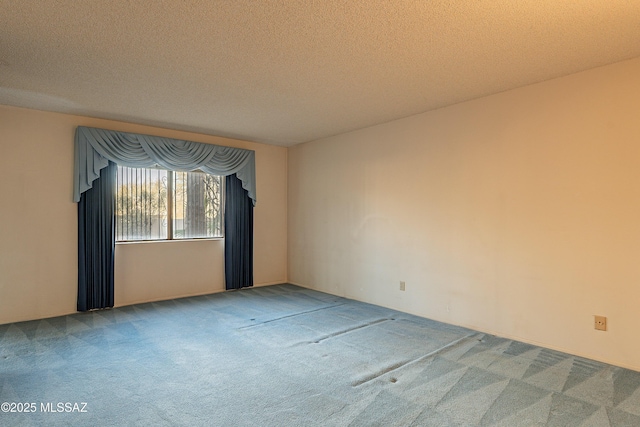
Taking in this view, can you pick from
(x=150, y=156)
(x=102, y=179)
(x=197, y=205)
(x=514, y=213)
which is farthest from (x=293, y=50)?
(x=197, y=205)

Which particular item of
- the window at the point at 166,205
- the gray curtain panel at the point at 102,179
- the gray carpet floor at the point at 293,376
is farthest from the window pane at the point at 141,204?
the gray carpet floor at the point at 293,376

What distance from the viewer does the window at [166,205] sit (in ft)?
16.2

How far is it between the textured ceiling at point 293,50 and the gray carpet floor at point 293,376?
2512 millimetres

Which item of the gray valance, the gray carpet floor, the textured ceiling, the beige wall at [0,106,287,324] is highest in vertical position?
the textured ceiling

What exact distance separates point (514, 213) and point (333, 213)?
2737mm

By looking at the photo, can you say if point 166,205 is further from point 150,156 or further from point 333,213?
point 333,213

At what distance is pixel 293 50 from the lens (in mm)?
2725

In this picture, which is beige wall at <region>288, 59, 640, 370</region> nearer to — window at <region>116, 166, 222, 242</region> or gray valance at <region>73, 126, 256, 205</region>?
gray valance at <region>73, 126, 256, 205</region>

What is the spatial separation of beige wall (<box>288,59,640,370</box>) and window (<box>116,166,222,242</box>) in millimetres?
2217

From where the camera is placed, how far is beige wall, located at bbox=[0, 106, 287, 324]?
409 cm

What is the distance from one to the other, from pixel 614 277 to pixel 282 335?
3.06 metres

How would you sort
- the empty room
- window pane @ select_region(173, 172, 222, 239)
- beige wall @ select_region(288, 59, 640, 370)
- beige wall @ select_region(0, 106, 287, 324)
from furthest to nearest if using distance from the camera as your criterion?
window pane @ select_region(173, 172, 222, 239) → beige wall @ select_region(0, 106, 287, 324) → beige wall @ select_region(288, 59, 640, 370) → the empty room

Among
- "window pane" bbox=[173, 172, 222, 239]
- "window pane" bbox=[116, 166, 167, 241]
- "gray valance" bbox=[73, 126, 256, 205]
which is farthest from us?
"window pane" bbox=[173, 172, 222, 239]

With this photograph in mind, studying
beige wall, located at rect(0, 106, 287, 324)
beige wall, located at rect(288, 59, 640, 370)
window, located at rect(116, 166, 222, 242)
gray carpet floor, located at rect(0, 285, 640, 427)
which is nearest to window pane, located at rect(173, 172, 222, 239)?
window, located at rect(116, 166, 222, 242)
